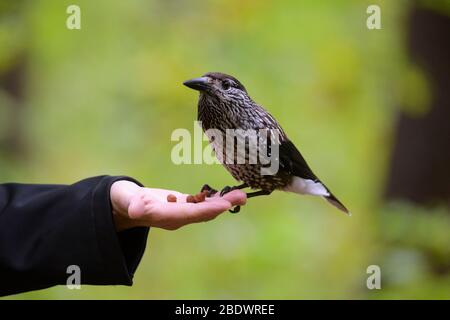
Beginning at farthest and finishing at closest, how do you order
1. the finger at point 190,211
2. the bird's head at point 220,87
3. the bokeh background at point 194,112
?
the bokeh background at point 194,112 < the bird's head at point 220,87 < the finger at point 190,211

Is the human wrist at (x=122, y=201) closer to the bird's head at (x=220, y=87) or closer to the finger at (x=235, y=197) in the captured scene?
the finger at (x=235, y=197)

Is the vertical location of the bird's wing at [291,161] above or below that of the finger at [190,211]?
above

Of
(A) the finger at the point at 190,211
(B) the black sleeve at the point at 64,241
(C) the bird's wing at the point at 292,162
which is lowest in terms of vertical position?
(B) the black sleeve at the point at 64,241

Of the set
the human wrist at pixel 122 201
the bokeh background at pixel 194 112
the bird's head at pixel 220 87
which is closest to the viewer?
the human wrist at pixel 122 201

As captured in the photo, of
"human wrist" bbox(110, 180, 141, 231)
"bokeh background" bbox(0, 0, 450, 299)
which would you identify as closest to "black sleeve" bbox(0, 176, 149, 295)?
"human wrist" bbox(110, 180, 141, 231)

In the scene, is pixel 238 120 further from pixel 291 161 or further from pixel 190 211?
pixel 190 211

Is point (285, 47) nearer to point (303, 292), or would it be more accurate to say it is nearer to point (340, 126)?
point (340, 126)

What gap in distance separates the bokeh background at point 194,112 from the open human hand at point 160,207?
3620 millimetres

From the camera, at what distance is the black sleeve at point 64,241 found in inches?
92.4

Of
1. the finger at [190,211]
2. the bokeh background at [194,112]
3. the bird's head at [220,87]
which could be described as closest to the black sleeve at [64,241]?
the finger at [190,211]

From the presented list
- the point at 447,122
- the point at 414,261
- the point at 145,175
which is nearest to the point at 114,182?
the point at 414,261

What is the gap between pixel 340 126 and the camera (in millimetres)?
6883

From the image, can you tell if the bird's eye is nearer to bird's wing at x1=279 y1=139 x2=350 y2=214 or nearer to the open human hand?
bird's wing at x1=279 y1=139 x2=350 y2=214

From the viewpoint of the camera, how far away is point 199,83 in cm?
276
